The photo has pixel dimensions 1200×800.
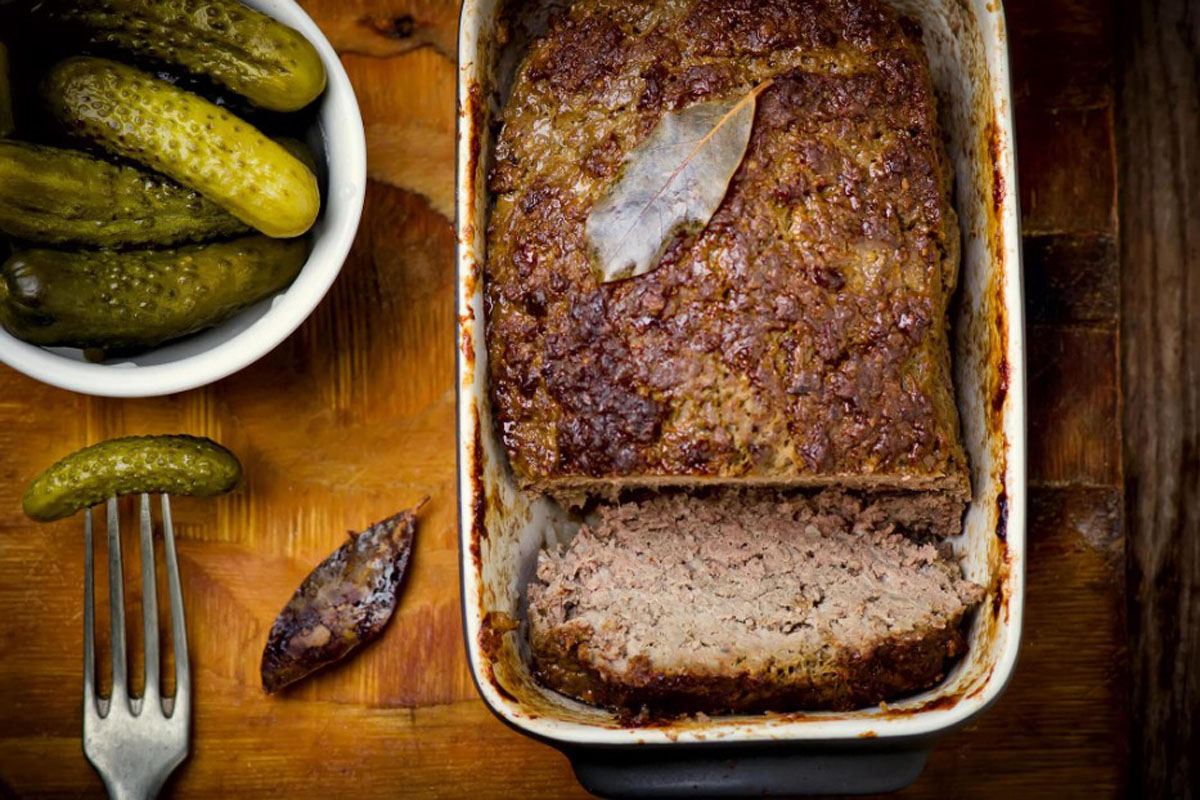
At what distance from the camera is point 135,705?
296cm

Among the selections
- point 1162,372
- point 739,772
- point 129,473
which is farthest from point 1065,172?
point 129,473

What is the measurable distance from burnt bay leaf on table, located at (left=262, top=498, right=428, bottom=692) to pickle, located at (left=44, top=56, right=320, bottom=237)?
0.86m

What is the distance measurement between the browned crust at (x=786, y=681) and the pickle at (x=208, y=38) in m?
1.38

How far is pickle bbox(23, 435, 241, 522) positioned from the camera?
275 cm

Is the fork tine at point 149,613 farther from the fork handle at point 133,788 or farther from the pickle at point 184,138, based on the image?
the pickle at point 184,138

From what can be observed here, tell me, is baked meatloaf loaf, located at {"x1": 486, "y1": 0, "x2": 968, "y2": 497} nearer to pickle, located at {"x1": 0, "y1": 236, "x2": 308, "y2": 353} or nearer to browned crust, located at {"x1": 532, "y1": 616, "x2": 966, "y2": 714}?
browned crust, located at {"x1": 532, "y1": 616, "x2": 966, "y2": 714}

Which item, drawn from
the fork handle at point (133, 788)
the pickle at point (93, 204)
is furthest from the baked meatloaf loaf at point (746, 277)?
the fork handle at point (133, 788)

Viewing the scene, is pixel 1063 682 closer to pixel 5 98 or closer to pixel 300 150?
pixel 300 150

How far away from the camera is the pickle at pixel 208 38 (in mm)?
2553

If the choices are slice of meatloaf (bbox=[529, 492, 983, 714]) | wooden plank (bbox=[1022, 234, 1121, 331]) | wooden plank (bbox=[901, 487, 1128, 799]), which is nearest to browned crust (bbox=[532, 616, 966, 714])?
slice of meatloaf (bbox=[529, 492, 983, 714])

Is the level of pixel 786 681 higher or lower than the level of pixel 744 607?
lower

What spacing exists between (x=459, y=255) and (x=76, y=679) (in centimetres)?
158

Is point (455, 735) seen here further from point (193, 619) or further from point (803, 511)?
point (803, 511)

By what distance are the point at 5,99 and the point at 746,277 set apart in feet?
5.51
